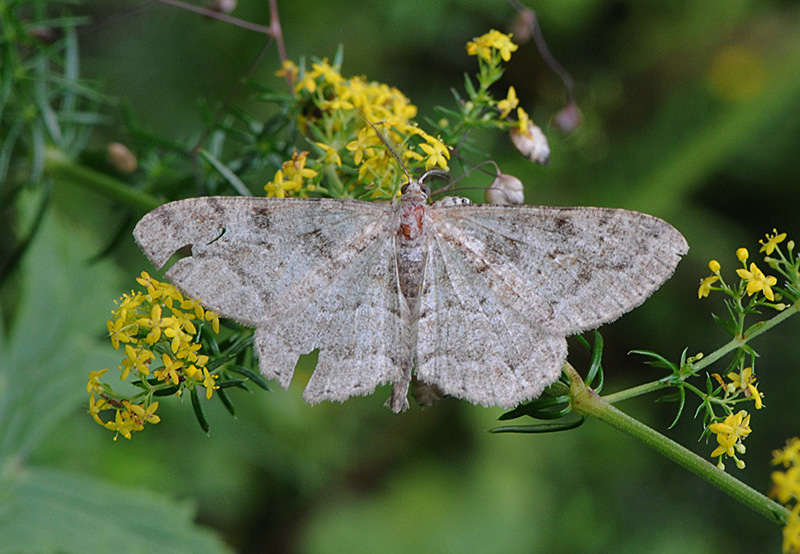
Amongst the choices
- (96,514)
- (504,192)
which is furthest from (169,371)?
(96,514)

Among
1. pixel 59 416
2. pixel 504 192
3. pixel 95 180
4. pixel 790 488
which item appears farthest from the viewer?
pixel 59 416

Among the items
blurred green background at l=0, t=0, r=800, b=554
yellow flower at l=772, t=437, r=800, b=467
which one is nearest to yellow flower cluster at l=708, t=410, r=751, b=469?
yellow flower at l=772, t=437, r=800, b=467

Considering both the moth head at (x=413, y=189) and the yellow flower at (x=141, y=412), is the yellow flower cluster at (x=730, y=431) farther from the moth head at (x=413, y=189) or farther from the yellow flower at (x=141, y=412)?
the yellow flower at (x=141, y=412)

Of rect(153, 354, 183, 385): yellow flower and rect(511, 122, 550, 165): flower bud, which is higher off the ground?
rect(511, 122, 550, 165): flower bud

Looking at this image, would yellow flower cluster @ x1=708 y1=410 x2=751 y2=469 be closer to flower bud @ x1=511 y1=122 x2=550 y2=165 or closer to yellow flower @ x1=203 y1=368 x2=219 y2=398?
flower bud @ x1=511 y1=122 x2=550 y2=165

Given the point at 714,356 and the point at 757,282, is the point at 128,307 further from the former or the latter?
the point at 757,282

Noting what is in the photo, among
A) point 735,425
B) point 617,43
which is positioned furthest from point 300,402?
point 617,43

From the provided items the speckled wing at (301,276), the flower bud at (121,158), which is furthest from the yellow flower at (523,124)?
the flower bud at (121,158)
